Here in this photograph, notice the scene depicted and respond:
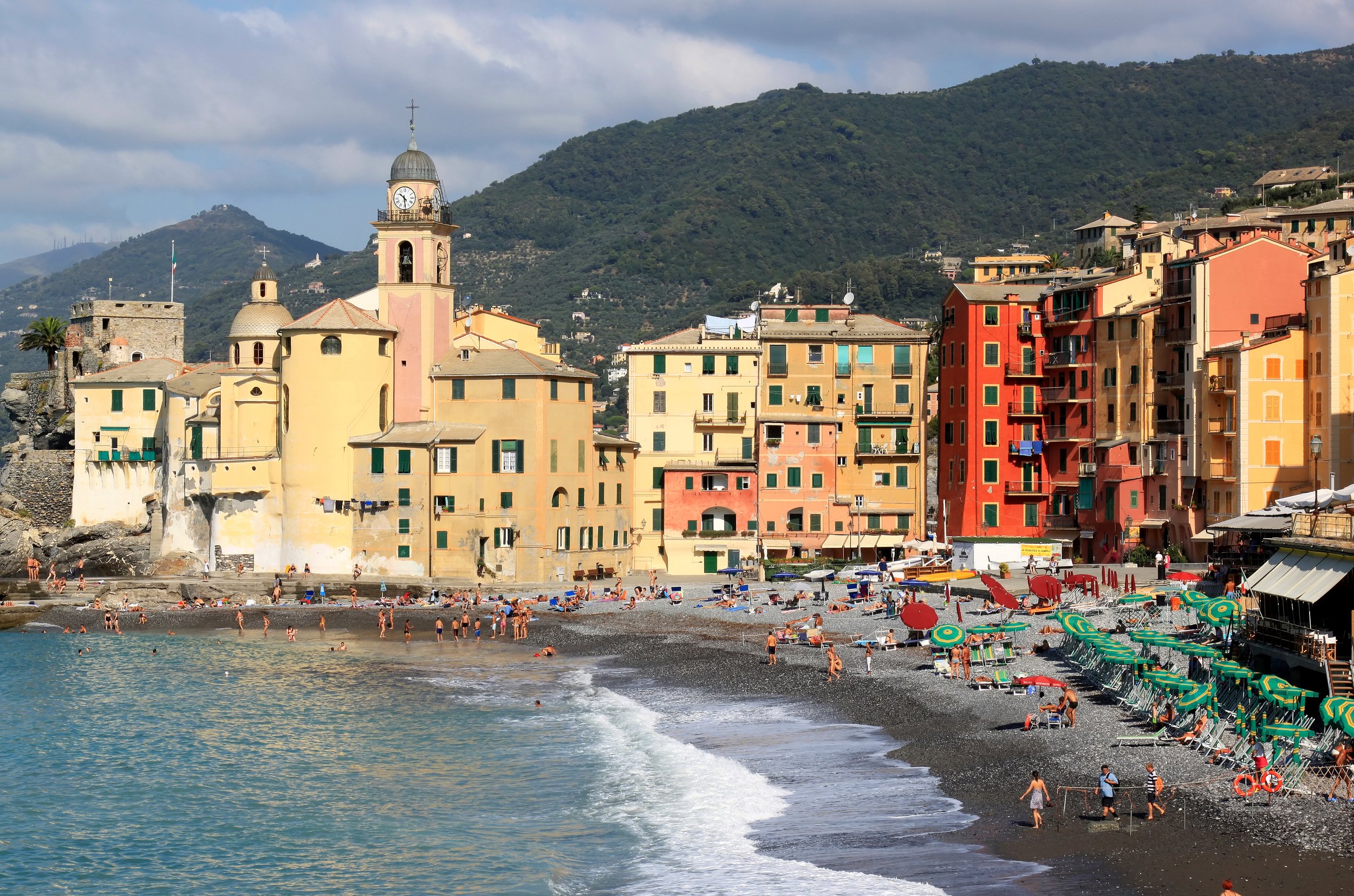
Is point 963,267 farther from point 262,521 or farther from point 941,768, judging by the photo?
point 941,768

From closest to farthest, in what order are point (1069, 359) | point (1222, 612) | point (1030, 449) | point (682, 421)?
point (1222, 612)
point (1069, 359)
point (1030, 449)
point (682, 421)

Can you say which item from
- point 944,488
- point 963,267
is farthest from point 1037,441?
point 963,267

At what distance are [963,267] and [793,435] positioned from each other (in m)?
97.4

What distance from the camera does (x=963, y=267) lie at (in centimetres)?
16575

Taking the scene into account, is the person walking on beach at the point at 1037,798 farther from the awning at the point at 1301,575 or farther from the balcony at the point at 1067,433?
the balcony at the point at 1067,433

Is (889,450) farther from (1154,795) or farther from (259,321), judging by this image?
(1154,795)

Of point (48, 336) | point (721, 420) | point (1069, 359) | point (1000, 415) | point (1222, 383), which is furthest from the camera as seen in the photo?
point (48, 336)

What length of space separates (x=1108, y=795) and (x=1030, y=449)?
140ft

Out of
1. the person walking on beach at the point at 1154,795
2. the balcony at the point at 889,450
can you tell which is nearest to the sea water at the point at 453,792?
the person walking on beach at the point at 1154,795

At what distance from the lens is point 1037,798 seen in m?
29.6

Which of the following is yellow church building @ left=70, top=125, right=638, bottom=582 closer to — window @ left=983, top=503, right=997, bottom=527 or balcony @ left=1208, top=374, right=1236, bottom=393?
window @ left=983, top=503, right=997, bottom=527

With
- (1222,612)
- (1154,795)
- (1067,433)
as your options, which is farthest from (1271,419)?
(1154,795)

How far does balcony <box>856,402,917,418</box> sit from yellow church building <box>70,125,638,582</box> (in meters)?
12.2

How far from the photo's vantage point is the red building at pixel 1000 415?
71.1 m
